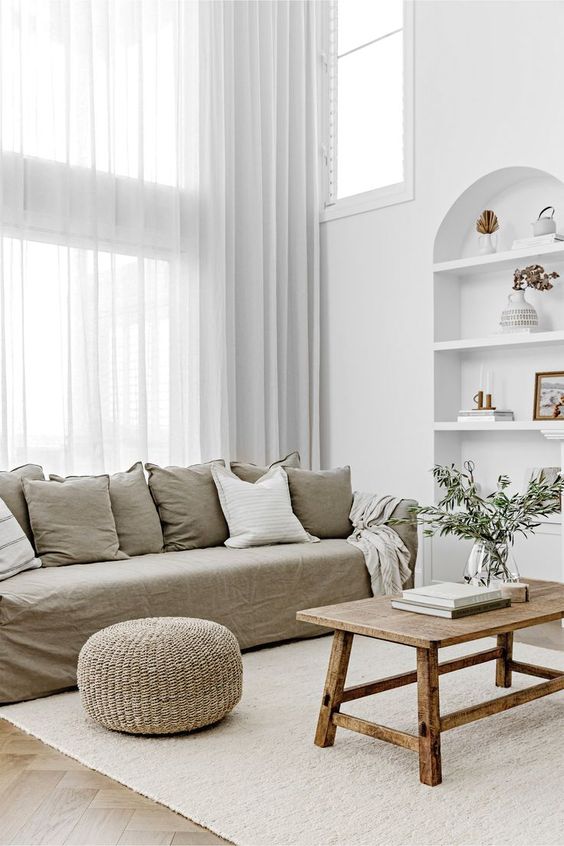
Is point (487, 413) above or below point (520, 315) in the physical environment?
below

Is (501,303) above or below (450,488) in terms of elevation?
above

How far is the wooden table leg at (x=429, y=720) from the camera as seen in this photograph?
2549 millimetres

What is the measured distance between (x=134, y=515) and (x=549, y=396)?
2.37m

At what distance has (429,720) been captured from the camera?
8.39ft

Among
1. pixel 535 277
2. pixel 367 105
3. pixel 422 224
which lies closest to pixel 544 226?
pixel 535 277

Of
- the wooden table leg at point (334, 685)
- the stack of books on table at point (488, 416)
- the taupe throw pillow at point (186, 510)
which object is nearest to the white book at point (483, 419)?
the stack of books on table at point (488, 416)

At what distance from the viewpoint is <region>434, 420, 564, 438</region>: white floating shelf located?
4.91 meters

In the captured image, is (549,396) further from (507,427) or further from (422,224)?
(422,224)

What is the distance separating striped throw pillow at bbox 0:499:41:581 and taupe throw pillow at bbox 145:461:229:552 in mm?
845

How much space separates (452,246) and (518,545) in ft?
5.97

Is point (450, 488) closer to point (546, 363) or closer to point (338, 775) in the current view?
point (338, 775)

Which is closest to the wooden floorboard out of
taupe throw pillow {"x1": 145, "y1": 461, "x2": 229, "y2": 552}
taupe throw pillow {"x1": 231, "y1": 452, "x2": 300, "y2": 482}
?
taupe throw pillow {"x1": 145, "y1": 461, "x2": 229, "y2": 552}

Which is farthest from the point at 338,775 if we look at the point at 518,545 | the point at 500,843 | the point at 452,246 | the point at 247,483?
the point at 452,246

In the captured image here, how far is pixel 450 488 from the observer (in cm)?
321
